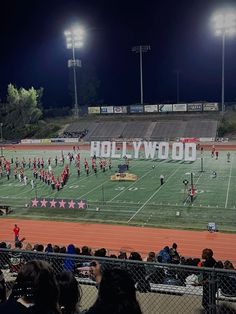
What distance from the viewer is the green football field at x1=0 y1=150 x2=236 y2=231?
20.7 metres

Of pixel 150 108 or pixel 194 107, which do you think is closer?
pixel 194 107

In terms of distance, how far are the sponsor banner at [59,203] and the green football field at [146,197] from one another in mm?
255

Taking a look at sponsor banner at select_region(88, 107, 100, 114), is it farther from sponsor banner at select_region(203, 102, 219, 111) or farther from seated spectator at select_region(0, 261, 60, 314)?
seated spectator at select_region(0, 261, 60, 314)

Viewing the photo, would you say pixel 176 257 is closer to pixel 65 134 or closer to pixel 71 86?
pixel 65 134

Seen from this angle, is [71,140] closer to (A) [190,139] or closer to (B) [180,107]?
(A) [190,139]

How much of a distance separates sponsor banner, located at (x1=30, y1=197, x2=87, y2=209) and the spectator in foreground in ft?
63.7

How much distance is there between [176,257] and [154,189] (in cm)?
1649

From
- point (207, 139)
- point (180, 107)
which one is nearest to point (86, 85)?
point (180, 107)

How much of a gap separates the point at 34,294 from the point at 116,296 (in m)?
0.60

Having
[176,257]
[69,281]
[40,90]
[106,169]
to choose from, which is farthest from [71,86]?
[69,281]

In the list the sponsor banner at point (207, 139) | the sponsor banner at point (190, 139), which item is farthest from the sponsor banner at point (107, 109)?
the sponsor banner at point (207, 139)

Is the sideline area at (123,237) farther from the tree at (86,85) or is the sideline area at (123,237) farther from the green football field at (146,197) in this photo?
the tree at (86,85)

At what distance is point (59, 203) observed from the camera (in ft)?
75.1

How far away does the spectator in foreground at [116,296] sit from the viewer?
2.96m
